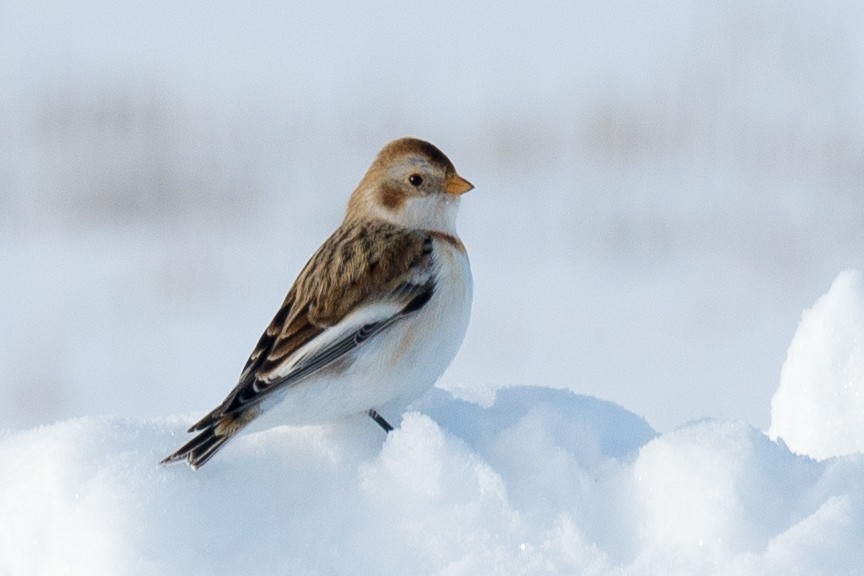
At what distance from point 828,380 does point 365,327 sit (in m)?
1.12

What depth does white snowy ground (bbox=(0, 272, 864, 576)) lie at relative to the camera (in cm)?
234

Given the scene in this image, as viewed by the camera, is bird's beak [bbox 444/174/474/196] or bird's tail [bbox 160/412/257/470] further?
bird's beak [bbox 444/174/474/196]

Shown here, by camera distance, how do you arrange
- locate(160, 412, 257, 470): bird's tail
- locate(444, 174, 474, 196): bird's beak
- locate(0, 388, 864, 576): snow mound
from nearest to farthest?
locate(0, 388, 864, 576): snow mound < locate(160, 412, 257, 470): bird's tail < locate(444, 174, 474, 196): bird's beak

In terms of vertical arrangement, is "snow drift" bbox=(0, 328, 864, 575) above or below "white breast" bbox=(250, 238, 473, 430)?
above

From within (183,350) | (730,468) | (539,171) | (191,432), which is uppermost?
(730,468)

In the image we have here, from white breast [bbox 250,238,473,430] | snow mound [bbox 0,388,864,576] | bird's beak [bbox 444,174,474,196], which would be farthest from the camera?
bird's beak [bbox 444,174,474,196]

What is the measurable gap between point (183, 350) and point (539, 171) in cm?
281

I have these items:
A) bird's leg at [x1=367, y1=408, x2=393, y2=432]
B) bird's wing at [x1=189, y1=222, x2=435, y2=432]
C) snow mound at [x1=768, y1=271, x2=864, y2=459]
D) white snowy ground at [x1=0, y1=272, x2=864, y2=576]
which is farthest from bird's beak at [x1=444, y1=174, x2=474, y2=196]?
white snowy ground at [x1=0, y1=272, x2=864, y2=576]

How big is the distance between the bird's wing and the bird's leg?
0.18 m

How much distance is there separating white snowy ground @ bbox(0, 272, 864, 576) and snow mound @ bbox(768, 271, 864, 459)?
29.4 inches

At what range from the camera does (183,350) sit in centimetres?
742

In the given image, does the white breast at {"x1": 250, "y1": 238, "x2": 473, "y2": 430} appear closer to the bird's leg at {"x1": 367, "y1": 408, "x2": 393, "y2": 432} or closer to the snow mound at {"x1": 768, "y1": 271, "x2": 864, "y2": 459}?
the bird's leg at {"x1": 367, "y1": 408, "x2": 393, "y2": 432}

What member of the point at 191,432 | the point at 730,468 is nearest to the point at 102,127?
the point at 191,432

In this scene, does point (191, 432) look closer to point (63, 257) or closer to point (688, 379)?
point (688, 379)
